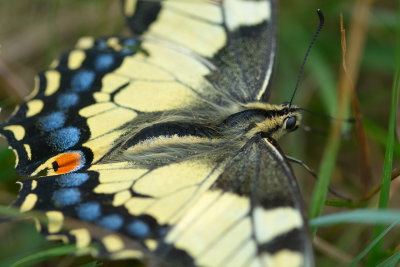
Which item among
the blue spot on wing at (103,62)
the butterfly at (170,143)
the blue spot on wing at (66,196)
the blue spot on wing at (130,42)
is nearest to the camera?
the butterfly at (170,143)

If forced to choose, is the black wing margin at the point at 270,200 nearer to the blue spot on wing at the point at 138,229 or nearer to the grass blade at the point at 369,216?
the grass blade at the point at 369,216

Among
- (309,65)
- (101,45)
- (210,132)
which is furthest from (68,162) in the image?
(309,65)

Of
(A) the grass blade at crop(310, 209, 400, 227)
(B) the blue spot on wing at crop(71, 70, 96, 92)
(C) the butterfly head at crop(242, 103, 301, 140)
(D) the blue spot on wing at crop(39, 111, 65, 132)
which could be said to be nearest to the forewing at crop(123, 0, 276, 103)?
(C) the butterfly head at crop(242, 103, 301, 140)

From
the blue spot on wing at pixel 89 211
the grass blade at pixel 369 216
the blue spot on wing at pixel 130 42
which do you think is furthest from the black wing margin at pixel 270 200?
the blue spot on wing at pixel 130 42

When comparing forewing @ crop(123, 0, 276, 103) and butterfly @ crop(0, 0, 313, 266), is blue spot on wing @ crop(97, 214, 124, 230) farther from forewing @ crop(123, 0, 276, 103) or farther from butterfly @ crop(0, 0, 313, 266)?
forewing @ crop(123, 0, 276, 103)

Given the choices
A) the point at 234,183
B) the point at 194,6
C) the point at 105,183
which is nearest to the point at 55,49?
the point at 194,6

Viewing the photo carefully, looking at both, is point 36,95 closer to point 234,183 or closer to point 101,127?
point 101,127
